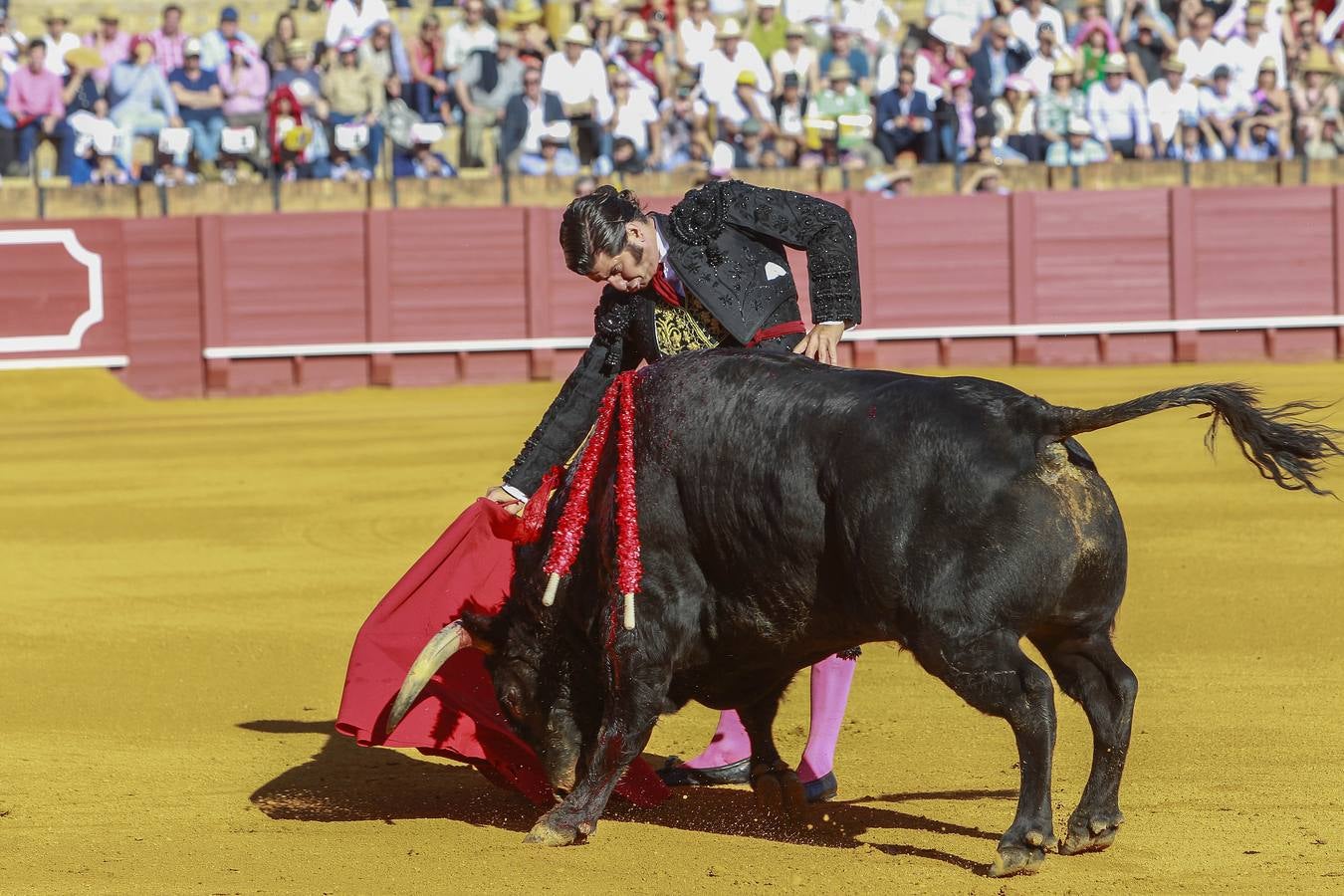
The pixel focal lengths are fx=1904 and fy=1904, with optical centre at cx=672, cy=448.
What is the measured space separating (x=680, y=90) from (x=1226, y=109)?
13.6ft

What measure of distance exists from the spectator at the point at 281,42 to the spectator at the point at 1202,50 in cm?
650

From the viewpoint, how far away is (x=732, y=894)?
3256 mm

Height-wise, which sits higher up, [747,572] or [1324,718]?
[747,572]

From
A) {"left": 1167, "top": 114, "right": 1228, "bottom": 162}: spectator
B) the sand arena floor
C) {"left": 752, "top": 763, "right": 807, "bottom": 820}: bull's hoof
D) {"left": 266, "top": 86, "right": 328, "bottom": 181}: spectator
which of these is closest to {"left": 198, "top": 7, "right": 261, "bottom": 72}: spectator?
{"left": 266, "top": 86, "right": 328, "bottom": 181}: spectator

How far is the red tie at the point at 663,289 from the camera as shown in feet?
13.1

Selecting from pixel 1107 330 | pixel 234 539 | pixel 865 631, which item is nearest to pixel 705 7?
pixel 1107 330

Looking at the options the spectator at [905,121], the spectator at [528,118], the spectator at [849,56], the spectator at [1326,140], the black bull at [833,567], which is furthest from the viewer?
the spectator at [1326,140]

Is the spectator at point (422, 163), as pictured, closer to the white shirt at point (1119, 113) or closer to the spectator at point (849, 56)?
the spectator at point (849, 56)

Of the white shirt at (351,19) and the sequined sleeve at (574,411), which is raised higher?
the white shirt at (351,19)

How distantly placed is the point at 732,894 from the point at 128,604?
377cm

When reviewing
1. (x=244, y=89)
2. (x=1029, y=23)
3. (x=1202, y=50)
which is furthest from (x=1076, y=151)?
(x=244, y=89)

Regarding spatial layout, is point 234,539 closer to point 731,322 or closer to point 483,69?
point 731,322

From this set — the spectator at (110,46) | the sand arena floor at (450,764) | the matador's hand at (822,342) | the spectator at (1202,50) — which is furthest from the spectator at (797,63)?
the matador's hand at (822,342)

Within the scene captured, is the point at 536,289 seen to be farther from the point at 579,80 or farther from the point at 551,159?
the point at 579,80
